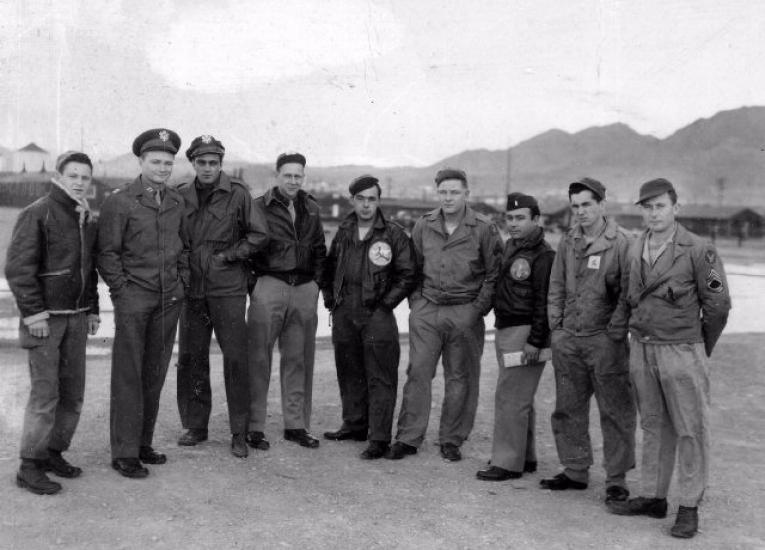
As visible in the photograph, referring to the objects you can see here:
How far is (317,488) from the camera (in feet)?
15.2

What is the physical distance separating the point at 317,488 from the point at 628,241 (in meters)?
2.56

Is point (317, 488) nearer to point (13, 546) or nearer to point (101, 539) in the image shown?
point (101, 539)

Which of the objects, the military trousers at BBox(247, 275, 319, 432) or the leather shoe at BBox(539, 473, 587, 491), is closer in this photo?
the leather shoe at BBox(539, 473, 587, 491)

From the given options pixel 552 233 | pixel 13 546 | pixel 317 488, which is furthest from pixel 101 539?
pixel 552 233

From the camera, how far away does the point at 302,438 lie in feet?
18.4

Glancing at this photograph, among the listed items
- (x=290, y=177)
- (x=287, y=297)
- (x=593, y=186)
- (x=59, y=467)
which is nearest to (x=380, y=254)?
(x=287, y=297)

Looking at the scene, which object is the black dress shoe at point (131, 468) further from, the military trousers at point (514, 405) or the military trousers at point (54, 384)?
the military trousers at point (514, 405)

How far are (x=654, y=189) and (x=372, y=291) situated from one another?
7.24 ft

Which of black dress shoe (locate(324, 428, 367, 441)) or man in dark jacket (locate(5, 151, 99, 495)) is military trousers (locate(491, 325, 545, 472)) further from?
man in dark jacket (locate(5, 151, 99, 495))

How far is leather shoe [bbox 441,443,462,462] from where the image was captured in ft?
17.7

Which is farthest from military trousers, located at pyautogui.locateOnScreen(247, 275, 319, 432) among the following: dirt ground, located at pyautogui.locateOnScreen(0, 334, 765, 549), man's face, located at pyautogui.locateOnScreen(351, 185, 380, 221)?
man's face, located at pyautogui.locateOnScreen(351, 185, 380, 221)

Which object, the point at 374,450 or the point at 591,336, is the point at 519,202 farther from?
the point at 374,450

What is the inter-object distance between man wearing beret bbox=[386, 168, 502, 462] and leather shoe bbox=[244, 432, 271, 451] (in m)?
0.95

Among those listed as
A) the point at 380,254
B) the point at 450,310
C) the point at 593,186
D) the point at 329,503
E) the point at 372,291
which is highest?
the point at 593,186
